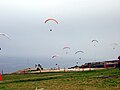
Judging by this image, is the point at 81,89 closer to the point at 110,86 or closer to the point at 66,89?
the point at 66,89

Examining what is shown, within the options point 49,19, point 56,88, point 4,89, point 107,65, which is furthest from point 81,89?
point 107,65

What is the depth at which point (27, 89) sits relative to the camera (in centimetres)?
3188

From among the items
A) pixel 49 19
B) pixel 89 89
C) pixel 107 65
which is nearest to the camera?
pixel 89 89

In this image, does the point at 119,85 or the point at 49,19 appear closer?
the point at 119,85

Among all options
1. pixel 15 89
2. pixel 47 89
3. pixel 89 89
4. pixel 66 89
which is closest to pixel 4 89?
pixel 15 89

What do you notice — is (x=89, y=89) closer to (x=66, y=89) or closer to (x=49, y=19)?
(x=66, y=89)

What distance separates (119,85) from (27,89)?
433 inches

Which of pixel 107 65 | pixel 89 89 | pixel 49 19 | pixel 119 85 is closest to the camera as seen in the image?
pixel 89 89

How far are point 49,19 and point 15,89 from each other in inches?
548

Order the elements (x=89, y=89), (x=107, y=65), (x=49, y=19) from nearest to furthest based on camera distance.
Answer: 1. (x=89, y=89)
2. (x=49, y=19)
3. (x=107, y=65)

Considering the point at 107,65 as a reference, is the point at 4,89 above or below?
below

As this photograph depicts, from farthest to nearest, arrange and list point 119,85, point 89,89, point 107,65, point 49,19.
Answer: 1. point 107,65
2. point 49,19
3. point 119,85
4. point 89,89

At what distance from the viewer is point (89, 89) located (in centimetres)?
3031

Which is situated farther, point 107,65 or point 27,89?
point 107,65
